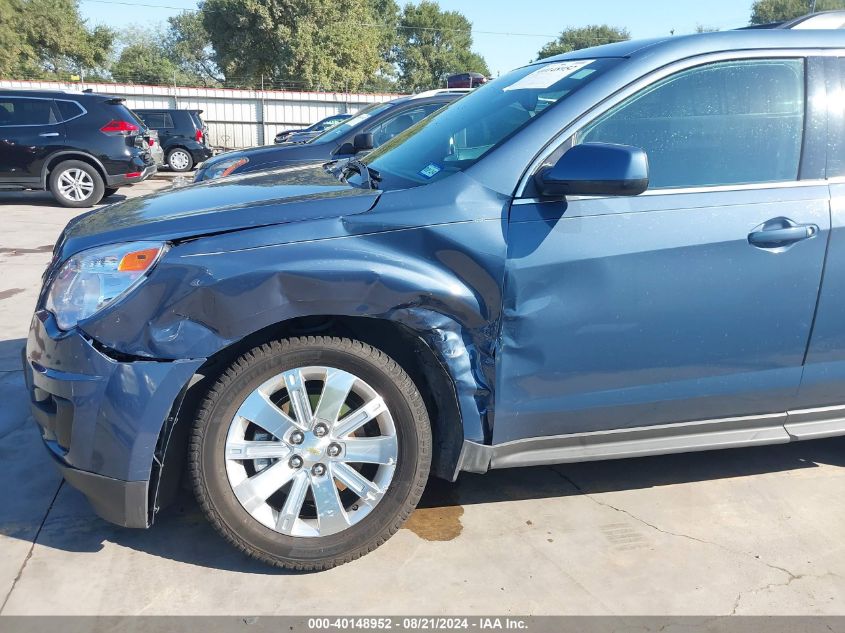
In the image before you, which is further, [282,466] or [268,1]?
[268,1]

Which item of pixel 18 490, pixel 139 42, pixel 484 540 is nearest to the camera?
pixel 484 540

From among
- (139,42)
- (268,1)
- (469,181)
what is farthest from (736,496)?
(139,42)

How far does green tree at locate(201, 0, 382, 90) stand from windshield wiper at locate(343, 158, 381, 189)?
4127 centimetres

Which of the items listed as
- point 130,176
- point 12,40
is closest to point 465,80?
point 130,176

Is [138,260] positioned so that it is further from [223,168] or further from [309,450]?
[223,168]

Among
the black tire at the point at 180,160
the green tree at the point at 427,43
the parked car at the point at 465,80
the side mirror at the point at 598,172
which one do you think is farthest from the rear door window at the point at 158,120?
the green tree at the point at 427,43

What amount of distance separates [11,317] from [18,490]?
278 cm

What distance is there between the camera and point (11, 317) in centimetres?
544

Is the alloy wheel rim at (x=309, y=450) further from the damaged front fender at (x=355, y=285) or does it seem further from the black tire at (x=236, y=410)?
the damaged front fender at (x=355, y=285)

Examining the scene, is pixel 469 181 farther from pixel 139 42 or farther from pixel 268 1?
pixel 139 42

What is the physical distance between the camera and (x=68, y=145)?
10.9 meters

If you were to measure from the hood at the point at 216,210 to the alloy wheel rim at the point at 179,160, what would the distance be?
1617cm

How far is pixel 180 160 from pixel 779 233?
1773cm

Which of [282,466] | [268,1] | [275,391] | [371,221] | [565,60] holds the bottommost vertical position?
[282,466]
